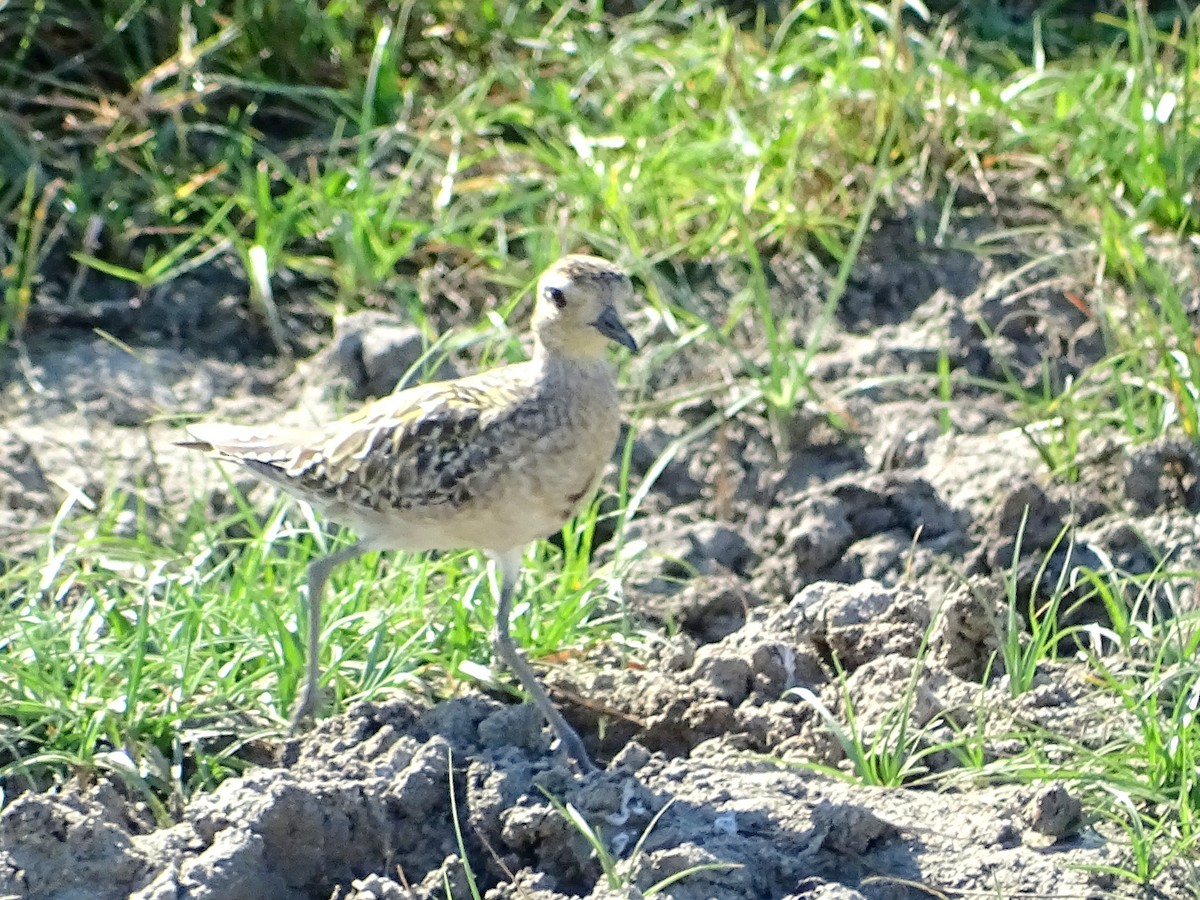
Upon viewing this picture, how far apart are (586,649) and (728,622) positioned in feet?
1.68

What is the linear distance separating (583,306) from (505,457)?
42 cm

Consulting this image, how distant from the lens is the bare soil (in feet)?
13.0

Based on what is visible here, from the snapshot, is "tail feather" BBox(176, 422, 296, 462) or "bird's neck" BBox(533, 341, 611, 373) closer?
"bird's neck" BBox(533, 341, 611, 373)

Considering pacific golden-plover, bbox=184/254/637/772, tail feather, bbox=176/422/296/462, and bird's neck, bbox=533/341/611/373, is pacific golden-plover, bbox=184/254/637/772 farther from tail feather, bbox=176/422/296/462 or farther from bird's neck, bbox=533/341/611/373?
tail feather, bbox=176/422/296/462

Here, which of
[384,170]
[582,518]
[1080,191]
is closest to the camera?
[582,518]

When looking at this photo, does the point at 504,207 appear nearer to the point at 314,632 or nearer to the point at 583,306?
the point at 583,306

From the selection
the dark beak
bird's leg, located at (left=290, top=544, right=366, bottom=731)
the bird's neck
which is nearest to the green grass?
bird's leg, located at (left=290, top=544, right=366, bottom=731)

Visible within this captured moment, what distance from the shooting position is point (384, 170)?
7316 millimetres

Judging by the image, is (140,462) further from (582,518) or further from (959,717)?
(959,717)

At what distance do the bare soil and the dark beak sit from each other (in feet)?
2.84

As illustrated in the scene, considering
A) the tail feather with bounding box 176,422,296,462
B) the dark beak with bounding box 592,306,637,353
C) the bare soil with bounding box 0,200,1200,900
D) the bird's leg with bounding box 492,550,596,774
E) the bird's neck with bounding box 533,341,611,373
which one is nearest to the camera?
the bare soil with bounding box 0,200,1200,900

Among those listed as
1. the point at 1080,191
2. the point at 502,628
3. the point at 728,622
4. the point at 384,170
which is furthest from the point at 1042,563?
the point at 384,170

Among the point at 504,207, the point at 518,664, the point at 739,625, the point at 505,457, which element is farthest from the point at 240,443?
the point at 504,207

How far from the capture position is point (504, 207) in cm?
674
